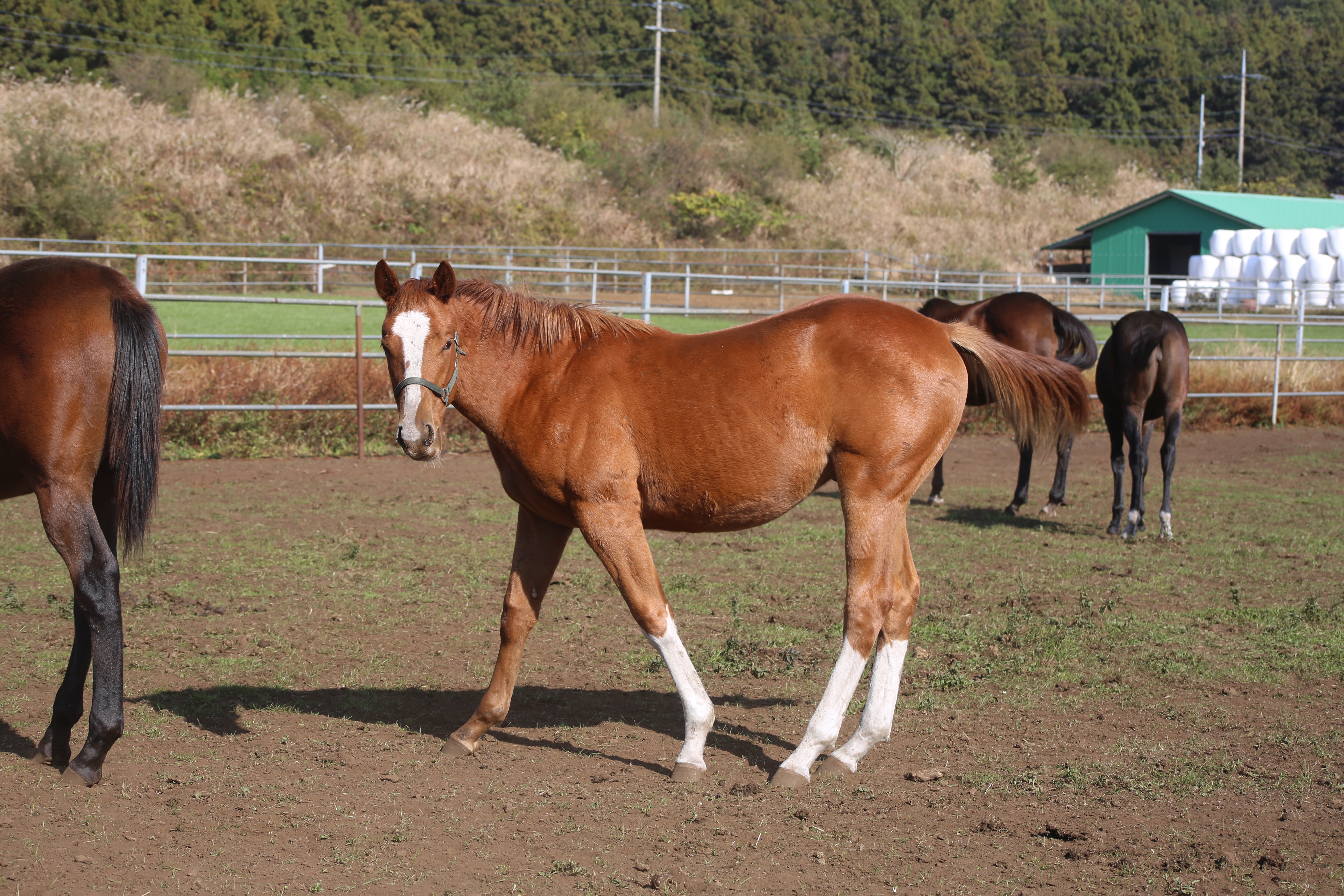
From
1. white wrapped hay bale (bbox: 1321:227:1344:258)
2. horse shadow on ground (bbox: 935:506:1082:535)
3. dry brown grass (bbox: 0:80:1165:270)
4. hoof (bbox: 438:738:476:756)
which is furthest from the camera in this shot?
white wrapped hay bale (bbox: 1321:227:1344:258)

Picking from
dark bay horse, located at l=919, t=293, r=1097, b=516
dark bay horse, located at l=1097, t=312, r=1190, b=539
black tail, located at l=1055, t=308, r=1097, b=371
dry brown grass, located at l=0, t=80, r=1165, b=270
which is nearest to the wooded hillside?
dry brown grass, located at l=0, t=80, r=1165, b=270

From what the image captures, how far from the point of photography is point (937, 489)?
9.59 meters

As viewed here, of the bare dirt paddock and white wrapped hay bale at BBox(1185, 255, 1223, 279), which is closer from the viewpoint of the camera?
the bare dirt paddock

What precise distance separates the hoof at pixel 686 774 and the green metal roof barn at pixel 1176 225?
37177 millimetres

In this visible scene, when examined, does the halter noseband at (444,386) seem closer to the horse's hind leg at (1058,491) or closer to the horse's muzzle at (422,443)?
the horse's muzzle at (422,443)

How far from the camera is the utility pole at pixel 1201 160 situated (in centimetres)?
5594

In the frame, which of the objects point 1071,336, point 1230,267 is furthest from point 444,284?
point 1230,267

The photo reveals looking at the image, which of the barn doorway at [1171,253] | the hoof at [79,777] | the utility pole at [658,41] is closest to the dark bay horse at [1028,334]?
the hoof at [79,777]

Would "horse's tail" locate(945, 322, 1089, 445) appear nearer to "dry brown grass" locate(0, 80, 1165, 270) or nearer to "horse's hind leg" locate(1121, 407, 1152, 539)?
"horse's hind leg" locate(1121, 407, 1152, 539)

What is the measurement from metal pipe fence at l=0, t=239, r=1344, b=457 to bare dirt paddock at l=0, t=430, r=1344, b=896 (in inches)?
180

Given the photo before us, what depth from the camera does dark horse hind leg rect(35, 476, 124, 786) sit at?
376 centimetres

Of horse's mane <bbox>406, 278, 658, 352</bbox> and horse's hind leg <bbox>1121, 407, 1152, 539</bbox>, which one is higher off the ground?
horse's mane <bbox>406, 278, 658, 352</bbox>

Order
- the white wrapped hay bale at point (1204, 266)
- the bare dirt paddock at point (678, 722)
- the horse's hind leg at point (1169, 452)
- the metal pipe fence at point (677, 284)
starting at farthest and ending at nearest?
the white wrapped hay bale at point (1204, 266) → the metal pipe fence at point (677, 284) → the horse's hind leg at point (1169, 452) → the bare dirt paddock at point (678, 722)

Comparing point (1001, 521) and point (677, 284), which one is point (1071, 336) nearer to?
point (1001, 521)
